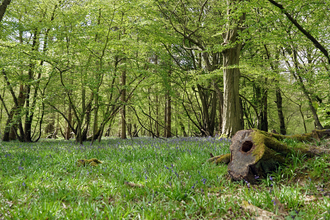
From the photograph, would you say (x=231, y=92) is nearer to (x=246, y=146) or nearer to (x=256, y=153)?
(x=246, y=146)

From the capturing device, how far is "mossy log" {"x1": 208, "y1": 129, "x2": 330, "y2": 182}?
3.75 meters

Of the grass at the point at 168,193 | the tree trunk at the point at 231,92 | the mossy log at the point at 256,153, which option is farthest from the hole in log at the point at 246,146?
the tree trunk at the point at 231,92

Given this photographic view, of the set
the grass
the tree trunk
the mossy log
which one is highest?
the tree trunk

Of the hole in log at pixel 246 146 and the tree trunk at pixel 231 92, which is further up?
the tree trunk at pixel 231 92

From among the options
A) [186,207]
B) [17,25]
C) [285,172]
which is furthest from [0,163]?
[17,25]

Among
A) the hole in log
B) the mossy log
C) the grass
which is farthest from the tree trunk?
the hole in log

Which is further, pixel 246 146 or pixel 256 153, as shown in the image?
pixel 246 146

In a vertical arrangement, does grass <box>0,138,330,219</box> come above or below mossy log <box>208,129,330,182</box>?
below

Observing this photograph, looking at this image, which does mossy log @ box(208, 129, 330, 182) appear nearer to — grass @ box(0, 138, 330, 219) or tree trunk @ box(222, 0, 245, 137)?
grass @ box(0, 138, 330, 219)

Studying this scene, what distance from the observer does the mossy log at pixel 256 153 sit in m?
3.75

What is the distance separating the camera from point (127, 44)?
32.9 feet

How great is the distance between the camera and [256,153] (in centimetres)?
379

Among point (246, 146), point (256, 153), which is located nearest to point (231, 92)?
point (246, 146)

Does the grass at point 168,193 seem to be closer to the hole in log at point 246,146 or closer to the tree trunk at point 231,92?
the hole in log at point 246,146
